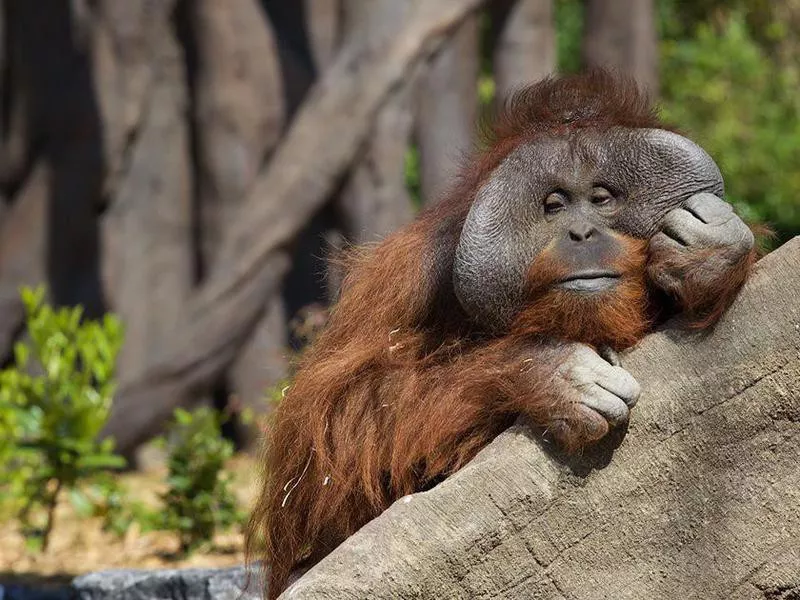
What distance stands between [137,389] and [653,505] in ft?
12.6

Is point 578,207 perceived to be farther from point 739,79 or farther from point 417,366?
point 739,79

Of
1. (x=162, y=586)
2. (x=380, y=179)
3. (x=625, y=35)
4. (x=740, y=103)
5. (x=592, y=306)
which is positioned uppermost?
(x=592, y=306)

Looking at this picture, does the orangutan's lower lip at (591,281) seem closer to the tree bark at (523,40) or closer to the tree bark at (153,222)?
the tree bark at (153,222)

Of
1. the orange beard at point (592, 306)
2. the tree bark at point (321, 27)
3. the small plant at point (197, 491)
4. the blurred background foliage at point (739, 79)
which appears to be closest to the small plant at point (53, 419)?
the small plant at point (197, 491)

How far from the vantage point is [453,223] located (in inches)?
110

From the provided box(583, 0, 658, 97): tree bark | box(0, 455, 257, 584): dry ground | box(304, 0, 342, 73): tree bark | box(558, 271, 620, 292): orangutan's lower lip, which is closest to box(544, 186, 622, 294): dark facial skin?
box(558, 271, 620, 292): orangutan's lower lip

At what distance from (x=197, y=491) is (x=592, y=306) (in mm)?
2461

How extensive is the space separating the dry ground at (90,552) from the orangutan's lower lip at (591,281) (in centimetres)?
211

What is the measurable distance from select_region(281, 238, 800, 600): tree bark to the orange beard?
0.11 meters

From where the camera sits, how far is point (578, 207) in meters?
2.63

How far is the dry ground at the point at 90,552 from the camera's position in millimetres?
4566

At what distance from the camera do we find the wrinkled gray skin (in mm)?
2559

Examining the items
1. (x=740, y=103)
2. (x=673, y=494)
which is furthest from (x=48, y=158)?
(x=740, y=103)

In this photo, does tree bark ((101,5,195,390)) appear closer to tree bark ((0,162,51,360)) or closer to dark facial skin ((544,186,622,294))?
tree bark ((0,162,51,360))
